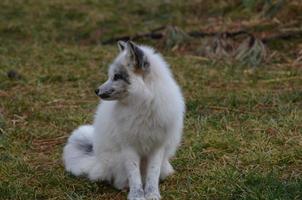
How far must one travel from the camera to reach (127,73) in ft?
15.1

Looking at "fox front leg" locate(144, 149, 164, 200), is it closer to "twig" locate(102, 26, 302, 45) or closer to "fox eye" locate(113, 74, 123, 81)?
"fox eye" locate(113, 74, 123, 81)

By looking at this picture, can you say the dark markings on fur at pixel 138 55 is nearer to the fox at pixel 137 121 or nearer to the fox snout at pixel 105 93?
the fox at pixel 137 121

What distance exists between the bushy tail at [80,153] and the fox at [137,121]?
202 millimetres

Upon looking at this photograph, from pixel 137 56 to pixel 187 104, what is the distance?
283 cm

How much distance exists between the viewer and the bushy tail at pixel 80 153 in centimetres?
504

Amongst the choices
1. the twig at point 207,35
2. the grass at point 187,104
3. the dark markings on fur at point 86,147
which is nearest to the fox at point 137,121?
the grass at point 187,104

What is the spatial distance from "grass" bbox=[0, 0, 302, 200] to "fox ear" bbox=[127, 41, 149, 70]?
3.24 ft

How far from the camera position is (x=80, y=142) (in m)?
5.29

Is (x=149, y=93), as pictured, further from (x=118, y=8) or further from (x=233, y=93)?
(x=118, y=8)

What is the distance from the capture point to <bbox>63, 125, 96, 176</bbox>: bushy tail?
5039mm

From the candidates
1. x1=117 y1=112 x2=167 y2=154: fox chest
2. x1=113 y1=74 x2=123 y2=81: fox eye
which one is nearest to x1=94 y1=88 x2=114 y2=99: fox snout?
x1=113 y1=74 x2=123 y2=81: fox eye

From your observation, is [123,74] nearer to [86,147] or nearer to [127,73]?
[127,73]

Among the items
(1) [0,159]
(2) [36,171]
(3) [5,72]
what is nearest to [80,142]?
(2) [36,171]

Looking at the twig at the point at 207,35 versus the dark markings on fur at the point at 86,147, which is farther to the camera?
the twig at the point at 207,35
